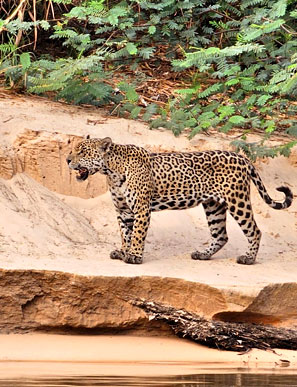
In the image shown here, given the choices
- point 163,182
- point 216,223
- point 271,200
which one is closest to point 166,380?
point 163,182

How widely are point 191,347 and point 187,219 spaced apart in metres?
3.41

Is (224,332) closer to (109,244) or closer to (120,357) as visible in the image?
(120,357)

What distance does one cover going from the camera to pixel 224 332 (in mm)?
10562

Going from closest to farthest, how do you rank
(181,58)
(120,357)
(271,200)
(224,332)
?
(120,357) < (224,332) < (271,200) < (181,58)

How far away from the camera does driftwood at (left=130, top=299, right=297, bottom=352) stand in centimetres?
1053

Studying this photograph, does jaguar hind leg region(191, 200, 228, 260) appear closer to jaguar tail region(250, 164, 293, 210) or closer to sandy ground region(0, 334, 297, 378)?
jaguar tail region(250, 164, 293, 210)

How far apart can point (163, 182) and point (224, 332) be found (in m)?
2.51

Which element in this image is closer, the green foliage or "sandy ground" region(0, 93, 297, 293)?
"sandy ground" region(0, 93, 297, 293)

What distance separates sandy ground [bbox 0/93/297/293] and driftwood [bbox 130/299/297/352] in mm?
421

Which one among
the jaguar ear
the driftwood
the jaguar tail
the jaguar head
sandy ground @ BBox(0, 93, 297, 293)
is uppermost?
the jaguar ear

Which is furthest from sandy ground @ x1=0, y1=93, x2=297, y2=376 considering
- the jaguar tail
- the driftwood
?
the jaguar tail

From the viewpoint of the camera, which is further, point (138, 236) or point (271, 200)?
point (271, 200)

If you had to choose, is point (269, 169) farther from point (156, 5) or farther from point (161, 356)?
point (161, 356)

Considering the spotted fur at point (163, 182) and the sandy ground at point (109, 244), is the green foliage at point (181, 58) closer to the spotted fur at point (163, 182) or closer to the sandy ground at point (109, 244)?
the sandy ground at point (109, 244)
